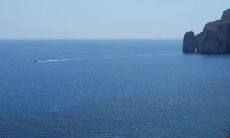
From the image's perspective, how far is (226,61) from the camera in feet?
601

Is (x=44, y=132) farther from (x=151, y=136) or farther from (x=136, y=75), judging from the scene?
(x=136, y=75)

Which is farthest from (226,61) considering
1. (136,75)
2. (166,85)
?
(166,85)

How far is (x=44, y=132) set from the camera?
6444 centimetres

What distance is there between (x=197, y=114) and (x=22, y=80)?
64.0m

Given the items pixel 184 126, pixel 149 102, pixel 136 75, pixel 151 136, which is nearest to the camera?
pixel 151 136

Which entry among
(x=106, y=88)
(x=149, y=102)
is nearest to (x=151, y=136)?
(x=149, y=102)

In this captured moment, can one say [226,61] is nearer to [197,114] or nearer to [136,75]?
[136,75]

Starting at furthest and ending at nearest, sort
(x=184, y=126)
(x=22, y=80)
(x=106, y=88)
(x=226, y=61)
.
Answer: (x=226, y=61), (x=22, y=80), (x=106, y=88), (x=184, y=126)

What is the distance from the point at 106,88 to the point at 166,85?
55.3 ft

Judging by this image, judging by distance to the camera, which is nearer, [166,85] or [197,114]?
[197,114]

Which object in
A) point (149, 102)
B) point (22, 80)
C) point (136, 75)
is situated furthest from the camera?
point (136, 75)

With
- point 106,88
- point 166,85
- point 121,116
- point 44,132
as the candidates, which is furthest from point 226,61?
point 44,132

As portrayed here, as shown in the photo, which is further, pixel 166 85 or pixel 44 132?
pixel 166 85

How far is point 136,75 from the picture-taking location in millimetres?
141000
